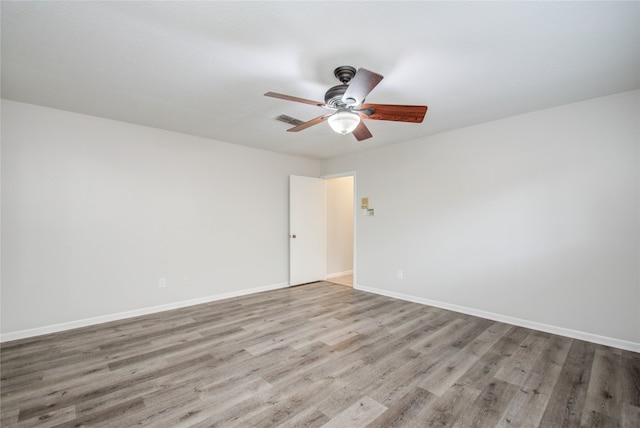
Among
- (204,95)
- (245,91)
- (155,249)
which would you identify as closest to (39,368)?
(155,249)

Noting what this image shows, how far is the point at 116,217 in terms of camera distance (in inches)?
139

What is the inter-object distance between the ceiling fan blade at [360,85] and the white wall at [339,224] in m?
3.99

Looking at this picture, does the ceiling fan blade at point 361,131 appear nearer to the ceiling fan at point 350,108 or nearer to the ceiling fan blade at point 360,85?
the ceiling fan at point 350,108

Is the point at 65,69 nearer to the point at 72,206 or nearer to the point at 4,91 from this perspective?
the point at 4,91

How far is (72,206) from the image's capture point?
10.7 ft

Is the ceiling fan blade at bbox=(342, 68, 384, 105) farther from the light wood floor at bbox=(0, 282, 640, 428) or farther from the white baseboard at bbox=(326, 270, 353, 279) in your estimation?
the white baseboard at bbox=(326, 270, 353, 279)

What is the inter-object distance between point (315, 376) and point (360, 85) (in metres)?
2.22

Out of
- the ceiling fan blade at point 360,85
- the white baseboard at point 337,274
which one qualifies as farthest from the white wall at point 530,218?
the ceiling fan blade at point 360,85

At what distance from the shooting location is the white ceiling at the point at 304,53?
1.71 m

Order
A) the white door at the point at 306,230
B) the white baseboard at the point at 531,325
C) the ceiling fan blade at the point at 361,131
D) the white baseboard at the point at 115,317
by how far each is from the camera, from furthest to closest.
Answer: the white door at the point at 306,230
the white baseboard at the point at 115,317
the white baseboard at the point at 531,325
the ceiling fan blade at the point at 361,131

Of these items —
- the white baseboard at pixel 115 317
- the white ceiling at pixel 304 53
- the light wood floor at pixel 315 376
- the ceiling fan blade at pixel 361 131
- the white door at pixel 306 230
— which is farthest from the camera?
the white door at pixel 306 230

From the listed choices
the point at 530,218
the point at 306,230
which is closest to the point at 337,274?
the point at 306,230

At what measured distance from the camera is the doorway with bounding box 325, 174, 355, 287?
608 centimetres

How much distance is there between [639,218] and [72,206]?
593cm
